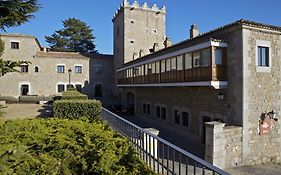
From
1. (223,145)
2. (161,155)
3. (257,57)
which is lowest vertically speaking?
(223,145)

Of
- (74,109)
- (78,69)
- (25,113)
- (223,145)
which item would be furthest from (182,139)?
(78,69)

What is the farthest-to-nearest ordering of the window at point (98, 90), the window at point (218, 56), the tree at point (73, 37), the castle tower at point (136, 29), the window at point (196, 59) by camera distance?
the tree at point (73, 37), the window at point (98, 90), the castle tower at point (136, 29), the window at point (196, 59), the window at point (218, 56)

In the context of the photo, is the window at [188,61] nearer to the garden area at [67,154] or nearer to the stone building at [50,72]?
the garden area at [67,154]

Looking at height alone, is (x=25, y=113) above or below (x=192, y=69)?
below

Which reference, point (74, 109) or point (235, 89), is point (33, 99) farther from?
point (235, 89)

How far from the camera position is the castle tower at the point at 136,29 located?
3225 centimetres

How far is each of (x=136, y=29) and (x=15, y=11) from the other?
88.0 feet

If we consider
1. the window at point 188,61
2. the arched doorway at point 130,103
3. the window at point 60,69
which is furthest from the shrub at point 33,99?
the window at point 188,61

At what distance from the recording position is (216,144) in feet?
33.2

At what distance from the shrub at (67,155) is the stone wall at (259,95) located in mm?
9335

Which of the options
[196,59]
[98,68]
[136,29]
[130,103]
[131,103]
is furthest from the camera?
[98,68]

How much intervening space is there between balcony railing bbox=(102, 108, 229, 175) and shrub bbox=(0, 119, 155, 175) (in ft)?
2.07

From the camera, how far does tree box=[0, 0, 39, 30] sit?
6.80 metres

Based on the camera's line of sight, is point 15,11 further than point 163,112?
No
